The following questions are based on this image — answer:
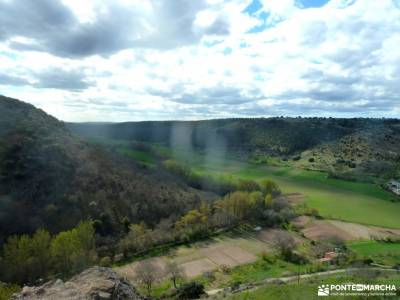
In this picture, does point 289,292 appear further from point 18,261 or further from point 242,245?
point 18,261

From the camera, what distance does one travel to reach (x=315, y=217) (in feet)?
257

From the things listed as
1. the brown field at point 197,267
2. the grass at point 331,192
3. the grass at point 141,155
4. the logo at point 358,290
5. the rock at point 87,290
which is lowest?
the brown field at point 197,267

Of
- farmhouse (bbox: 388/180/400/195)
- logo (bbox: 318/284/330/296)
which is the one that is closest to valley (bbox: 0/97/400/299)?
farmhouse (bbox: 388/180/400/195)

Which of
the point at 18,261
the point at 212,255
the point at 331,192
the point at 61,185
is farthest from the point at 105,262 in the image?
the point at 331,192

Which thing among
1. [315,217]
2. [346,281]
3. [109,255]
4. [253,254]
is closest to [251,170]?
[315,217]

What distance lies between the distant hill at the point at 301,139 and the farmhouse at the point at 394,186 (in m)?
9.72

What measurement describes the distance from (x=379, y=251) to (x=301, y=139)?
106137mm

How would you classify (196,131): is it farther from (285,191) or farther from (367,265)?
(367,265)

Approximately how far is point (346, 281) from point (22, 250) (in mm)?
37652

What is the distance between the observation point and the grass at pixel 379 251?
54075 mm

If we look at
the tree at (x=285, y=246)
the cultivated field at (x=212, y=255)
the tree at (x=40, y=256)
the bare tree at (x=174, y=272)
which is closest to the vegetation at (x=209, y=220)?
the cultivated field at (x=212, y=255)

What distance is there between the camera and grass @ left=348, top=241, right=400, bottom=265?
54075 mm

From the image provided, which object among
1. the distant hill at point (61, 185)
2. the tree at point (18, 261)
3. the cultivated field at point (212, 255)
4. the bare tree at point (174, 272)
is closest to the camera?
the tree at point (18, 261)

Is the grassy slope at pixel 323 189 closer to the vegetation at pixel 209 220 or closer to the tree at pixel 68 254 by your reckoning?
the vegetation at pixel 209 220
